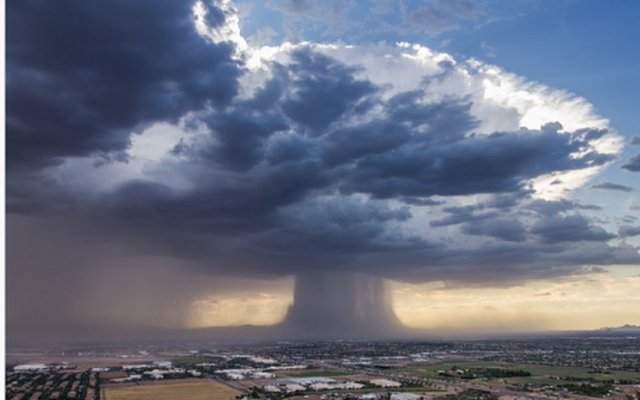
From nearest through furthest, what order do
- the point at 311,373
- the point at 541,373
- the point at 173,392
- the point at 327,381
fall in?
the point at 173,392
the point at 327,381
the point at 541,373
the point at 311,373

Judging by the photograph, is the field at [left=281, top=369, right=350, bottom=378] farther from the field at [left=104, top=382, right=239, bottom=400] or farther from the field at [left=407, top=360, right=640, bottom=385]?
the field at [left=104, top=382, right=239, bottom=400]

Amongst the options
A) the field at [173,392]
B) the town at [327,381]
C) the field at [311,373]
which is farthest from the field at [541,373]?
the field at [173,392]

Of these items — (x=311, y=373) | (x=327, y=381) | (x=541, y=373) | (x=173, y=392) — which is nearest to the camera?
(x=173, y=392)

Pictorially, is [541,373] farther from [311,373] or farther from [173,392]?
[173,392]

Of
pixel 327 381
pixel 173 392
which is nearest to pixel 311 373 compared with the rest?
pixel 327 381

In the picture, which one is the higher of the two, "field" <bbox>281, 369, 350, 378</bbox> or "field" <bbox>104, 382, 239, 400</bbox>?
"field" <bbox>104, 382, 239, 400</bbox>

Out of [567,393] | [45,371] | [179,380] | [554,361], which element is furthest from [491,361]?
[45,371]

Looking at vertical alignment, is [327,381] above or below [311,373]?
above

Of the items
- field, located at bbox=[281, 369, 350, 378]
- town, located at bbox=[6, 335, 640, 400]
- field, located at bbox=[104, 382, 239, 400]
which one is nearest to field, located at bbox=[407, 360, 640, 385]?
town, located at bbox=[6, 335, 640, 400]

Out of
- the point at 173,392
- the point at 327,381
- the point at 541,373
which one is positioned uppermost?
the point at 173,392
